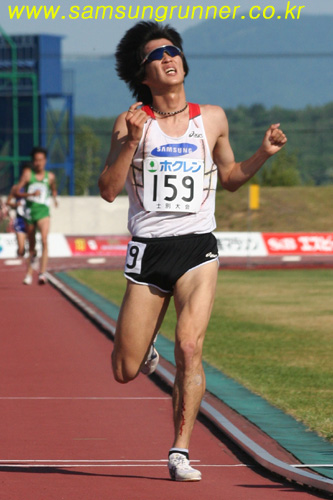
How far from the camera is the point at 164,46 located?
6.64 metres

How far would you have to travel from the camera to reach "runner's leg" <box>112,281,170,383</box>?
648 centimetres

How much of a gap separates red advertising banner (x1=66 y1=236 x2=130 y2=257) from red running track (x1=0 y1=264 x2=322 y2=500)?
21.9 metres

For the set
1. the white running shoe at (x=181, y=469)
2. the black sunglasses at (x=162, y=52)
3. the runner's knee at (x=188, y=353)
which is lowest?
the white running shoe at (x=181, y=469)

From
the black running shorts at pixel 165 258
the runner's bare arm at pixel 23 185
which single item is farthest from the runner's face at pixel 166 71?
the runner's bare arm at pixel 23 185

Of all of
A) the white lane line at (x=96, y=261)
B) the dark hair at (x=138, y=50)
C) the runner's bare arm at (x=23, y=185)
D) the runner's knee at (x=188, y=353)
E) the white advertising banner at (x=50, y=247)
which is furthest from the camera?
the white advertising banner at (x=50, y=247)

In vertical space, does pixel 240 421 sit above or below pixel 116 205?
above

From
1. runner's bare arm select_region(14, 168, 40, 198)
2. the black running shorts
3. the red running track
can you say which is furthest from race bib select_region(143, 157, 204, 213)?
runner's bare arm select_region(14, 168, 40, 198)

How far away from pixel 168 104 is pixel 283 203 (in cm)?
5788

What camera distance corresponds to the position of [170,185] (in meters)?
6.45

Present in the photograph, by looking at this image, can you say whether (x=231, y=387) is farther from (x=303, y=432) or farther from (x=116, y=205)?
(x=116, y=205)

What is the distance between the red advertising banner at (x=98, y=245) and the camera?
34562 mm

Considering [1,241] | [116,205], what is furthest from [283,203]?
[1,241]

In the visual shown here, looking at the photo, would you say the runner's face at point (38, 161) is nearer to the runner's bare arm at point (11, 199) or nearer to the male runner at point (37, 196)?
the male runner at point (37, 196)

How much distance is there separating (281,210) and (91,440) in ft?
183
